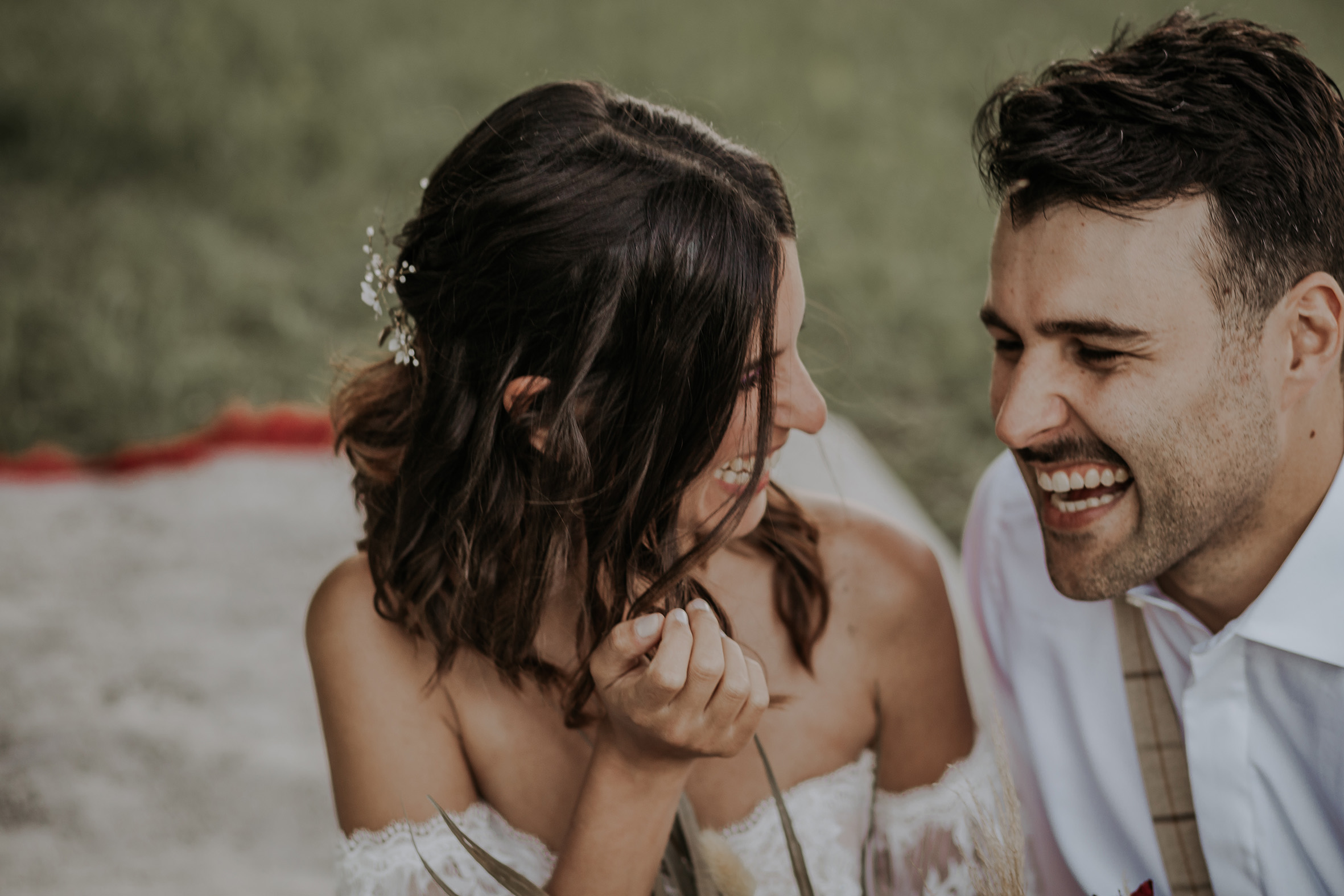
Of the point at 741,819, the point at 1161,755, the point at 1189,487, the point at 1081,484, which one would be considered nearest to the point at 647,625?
the point at 741,819

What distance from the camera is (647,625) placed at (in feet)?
5.30

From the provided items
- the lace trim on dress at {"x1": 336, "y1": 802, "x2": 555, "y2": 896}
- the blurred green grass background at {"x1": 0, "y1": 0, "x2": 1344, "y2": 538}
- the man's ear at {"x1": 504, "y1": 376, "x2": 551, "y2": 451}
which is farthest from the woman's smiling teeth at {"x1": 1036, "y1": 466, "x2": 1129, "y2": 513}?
the blurred green grass background at {"x1": 0, "y1": 0, "x2": 1344, "y2": 538}

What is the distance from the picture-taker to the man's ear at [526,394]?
1782 mm

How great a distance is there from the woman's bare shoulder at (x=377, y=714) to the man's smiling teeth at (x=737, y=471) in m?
0.66

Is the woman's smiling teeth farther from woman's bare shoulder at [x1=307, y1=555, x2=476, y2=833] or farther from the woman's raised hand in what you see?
woman's bare shoulder at [x1=307, y1=555, x2=476, y2=833]

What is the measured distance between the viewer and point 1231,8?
2.14m

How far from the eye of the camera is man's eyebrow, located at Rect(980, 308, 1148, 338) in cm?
173

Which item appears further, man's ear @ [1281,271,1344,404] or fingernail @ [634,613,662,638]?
man's ear @ [1281,271,1344,404]

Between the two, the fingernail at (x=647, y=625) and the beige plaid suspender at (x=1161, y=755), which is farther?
Answer: the beige plaid suspender at (x=1161, y=755)

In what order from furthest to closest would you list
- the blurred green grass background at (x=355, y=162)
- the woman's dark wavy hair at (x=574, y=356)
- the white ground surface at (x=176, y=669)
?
the blurred green grass background at (x=355, y=162) < the white ground surface at (x=176, y=669) < the woman's dark wavy hair at (x=574, y=356)

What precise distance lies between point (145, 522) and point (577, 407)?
10.2 ft

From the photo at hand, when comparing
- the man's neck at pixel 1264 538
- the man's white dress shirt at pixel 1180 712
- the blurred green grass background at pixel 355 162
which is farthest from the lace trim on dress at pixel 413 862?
the blurred green grass background at pixel 355 162

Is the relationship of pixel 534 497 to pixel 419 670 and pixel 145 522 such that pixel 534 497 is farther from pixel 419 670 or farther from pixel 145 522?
pixel 145 522

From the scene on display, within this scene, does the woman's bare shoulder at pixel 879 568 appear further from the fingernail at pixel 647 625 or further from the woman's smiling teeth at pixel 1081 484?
the fingernail at pixel 647 625
